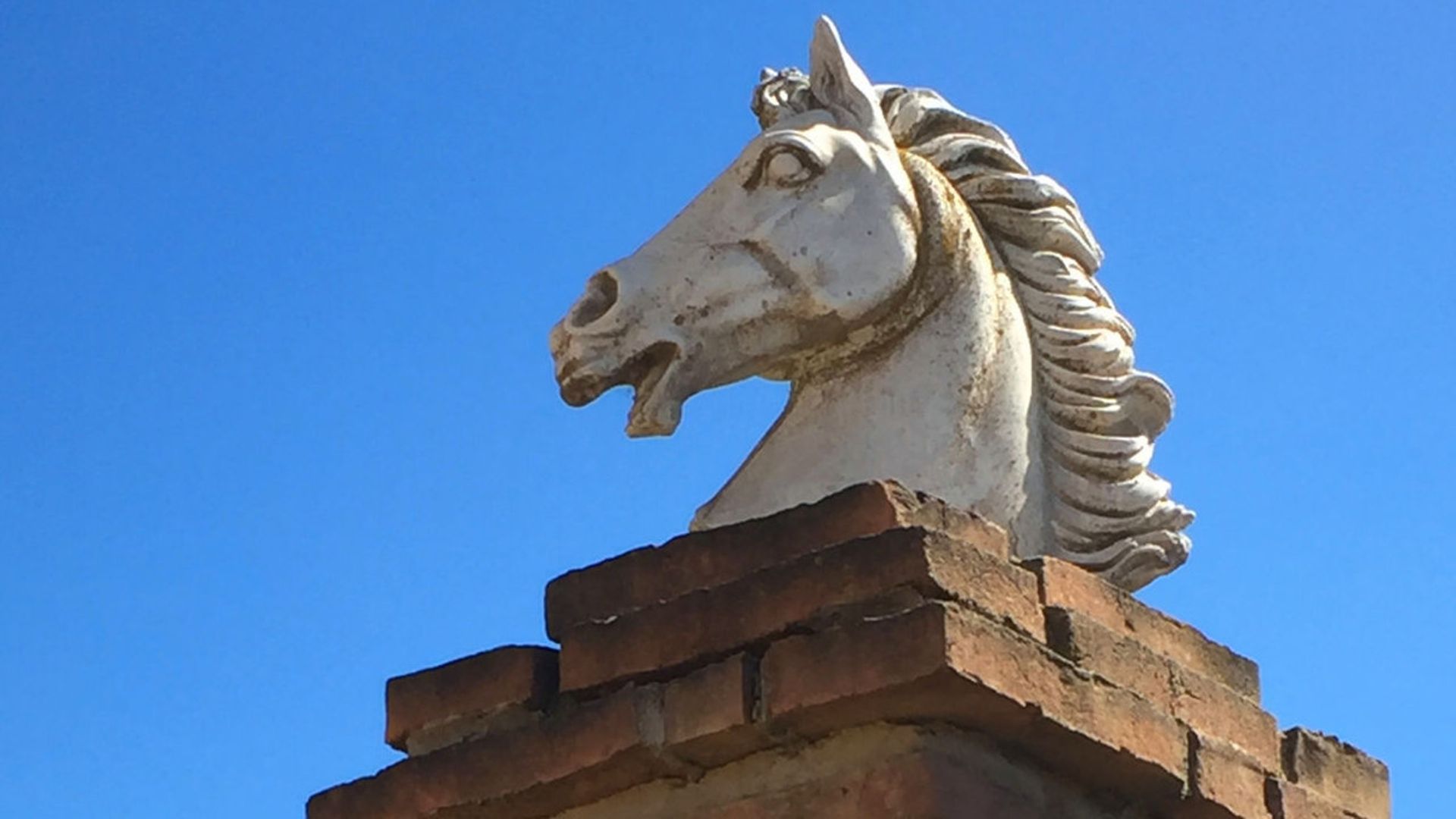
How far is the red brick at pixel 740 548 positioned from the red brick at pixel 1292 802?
0.65 metres

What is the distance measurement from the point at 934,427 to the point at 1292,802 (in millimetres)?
970

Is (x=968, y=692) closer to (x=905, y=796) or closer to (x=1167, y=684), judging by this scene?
(x=905, y=796)

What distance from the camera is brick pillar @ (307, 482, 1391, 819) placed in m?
3.89

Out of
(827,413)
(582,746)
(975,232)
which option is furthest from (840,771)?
(975,232)

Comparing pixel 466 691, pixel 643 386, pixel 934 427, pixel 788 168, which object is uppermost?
pixel 788 168

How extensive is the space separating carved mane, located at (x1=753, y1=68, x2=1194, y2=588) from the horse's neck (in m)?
0.06

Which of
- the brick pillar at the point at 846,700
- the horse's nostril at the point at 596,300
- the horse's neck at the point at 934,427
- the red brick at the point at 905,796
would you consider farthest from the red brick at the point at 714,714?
the horse's nostril at the point at 596,300

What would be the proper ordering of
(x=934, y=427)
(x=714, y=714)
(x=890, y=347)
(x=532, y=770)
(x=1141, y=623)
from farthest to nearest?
(x=890, y=347) → (x=934, y=427) → (x=1141, y=623) → (x=532, y=770) → (x=714, y=714)

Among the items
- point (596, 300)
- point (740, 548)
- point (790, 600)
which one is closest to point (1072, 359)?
point (596, 300)

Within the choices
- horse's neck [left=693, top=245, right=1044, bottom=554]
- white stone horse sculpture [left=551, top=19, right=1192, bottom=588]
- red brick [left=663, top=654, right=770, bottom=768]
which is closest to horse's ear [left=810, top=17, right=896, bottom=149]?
white stone horse sculpture [left=551, top=19, right=1192, bottom=588]

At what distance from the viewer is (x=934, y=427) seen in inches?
190

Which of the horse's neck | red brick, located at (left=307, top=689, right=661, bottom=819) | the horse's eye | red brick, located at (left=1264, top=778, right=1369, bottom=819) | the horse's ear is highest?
the horse's ear

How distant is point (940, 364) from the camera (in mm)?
4906

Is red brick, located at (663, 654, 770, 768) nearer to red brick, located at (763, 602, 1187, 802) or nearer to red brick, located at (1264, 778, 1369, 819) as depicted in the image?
red brick, located at (763, 602, 1187, 802)
